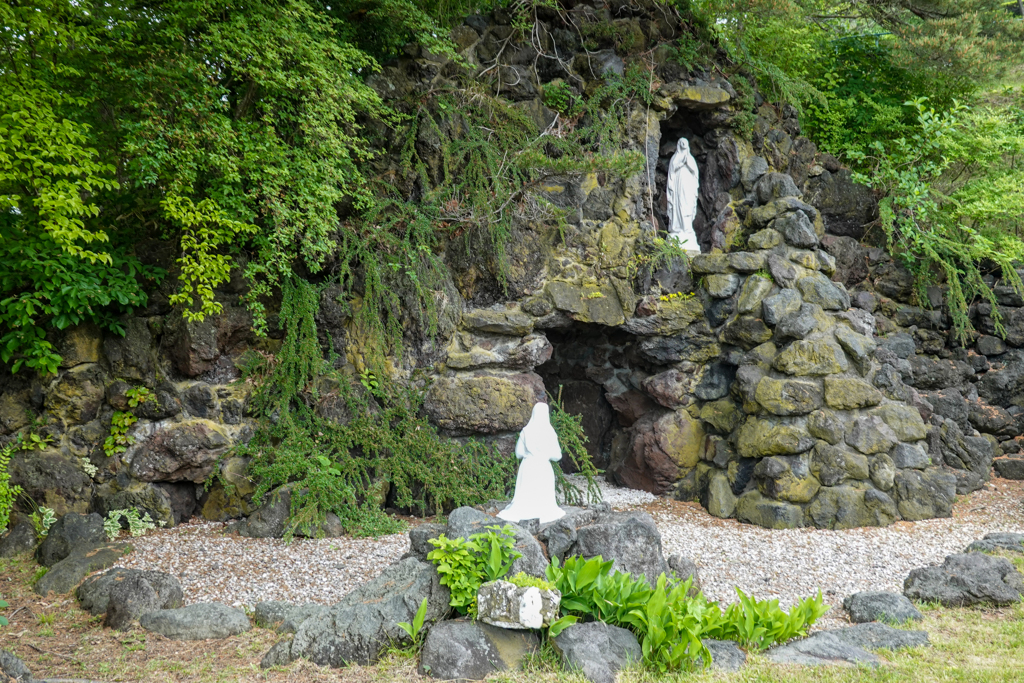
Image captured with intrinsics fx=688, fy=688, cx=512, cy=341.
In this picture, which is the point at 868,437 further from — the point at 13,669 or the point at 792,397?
the point at 13,669

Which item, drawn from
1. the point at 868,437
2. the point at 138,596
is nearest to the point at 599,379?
the point at 868,437

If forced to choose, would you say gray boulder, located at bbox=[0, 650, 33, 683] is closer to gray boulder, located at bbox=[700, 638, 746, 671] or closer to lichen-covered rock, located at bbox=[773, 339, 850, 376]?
gray boulder, located at bbox=[700, 638, 746, 671]

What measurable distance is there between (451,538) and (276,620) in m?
1.31

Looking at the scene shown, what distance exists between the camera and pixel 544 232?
28.6 ft

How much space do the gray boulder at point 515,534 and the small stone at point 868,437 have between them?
457 cm

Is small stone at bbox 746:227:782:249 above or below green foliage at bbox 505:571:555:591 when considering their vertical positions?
→ above

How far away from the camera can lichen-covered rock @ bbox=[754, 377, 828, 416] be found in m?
7.62

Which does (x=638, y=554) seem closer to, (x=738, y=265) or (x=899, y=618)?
(x=899, y=618)

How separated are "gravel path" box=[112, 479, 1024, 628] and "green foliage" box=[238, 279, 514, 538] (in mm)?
510

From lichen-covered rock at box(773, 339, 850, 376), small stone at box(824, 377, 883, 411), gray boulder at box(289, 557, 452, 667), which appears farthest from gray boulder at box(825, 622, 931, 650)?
lichen-covered rock at box(773, 339, 850, 376)

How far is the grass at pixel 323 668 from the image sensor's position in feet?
12.6

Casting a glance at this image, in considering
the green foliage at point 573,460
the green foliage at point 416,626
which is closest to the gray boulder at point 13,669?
the green foliage at point 416,626

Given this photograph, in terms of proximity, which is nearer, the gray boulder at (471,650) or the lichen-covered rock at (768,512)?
the gray boulder at (471,650)

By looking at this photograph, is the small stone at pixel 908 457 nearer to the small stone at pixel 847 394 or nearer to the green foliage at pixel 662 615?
the small stone at pixel 847 394
